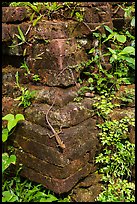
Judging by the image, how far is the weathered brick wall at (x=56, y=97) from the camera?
2.78 meters

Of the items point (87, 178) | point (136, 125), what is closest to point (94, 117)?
point (136, 125)

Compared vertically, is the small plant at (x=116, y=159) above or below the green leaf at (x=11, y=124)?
below

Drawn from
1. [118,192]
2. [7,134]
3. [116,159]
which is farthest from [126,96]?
[7,134]

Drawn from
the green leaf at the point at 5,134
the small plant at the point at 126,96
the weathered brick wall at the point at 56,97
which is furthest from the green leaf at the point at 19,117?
the small plant at the point at 126,96

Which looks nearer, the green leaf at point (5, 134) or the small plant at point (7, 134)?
the small plant at point (7, 134)

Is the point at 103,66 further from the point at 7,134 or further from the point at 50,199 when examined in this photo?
the point at 50,199

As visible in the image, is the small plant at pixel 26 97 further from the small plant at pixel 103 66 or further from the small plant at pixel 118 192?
the small plant at pixel 118 192

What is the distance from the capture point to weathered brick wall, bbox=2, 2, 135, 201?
2.78 m

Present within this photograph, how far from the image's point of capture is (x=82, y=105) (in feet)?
9.68

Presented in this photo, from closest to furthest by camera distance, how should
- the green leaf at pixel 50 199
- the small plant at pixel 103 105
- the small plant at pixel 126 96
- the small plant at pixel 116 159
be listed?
the green leaf at pixel 50 199 → the small plant at pixel 116 159 → the small plant at pixel 103 105 → the small plant at pixel 126 96

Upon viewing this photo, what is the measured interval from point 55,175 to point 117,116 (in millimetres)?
885

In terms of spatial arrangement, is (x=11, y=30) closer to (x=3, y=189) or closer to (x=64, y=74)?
(x=64, y=74)

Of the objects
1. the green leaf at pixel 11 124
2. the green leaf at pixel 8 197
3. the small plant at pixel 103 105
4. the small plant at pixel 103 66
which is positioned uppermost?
the small plant at pixel 103 66

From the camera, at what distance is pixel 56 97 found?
9.33 ft
